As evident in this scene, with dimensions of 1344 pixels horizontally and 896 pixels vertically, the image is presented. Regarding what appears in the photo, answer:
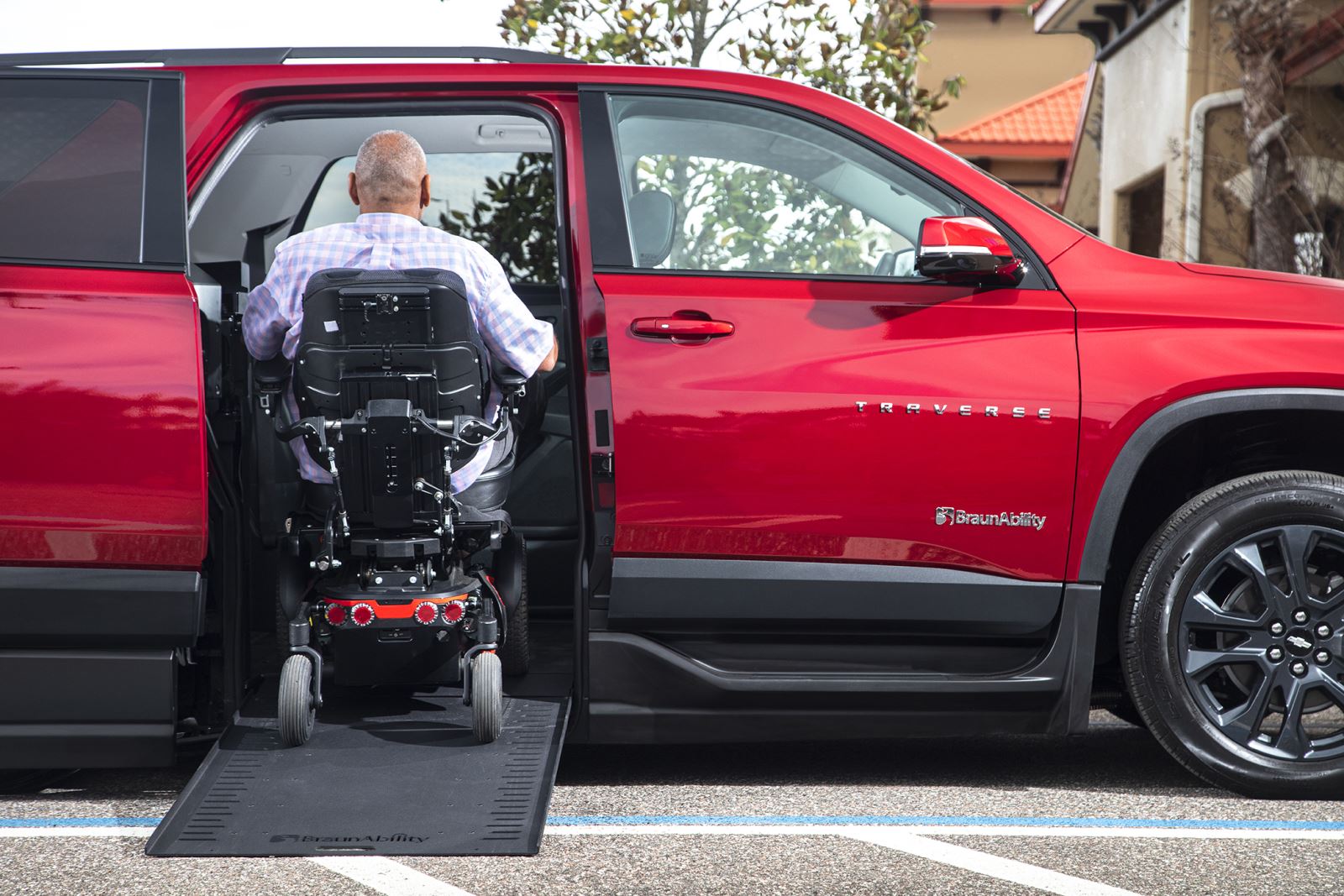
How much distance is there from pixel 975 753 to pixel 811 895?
1560 millimetres

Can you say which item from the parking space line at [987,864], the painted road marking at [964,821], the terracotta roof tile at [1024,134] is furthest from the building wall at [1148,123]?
the parking space line at [987,864]

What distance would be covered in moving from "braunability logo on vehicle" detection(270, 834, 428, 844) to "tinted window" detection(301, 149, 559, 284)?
2567mm

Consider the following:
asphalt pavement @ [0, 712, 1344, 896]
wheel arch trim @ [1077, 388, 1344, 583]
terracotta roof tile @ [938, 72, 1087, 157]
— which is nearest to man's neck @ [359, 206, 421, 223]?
asphalt pavement @ [0, 712, 1344, 896]

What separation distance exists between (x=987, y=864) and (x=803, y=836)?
452 mm

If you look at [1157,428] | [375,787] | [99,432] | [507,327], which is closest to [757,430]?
[507,327]

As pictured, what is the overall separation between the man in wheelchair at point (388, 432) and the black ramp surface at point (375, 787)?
0.36 feet

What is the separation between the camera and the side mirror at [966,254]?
3689 mm

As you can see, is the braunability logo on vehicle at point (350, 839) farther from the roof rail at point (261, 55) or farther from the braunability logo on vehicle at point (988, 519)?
the roof rail at point (261, 55)

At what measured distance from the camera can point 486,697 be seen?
12.1ft

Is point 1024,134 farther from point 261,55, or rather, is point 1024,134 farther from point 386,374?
point 386,374

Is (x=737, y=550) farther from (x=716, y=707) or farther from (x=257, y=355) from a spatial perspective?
(x=257, y=355)

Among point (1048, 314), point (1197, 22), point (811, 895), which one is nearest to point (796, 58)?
point (1048, 314)

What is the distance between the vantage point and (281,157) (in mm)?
5180

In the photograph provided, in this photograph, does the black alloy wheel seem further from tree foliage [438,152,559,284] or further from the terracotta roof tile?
the terracotta roof tile
